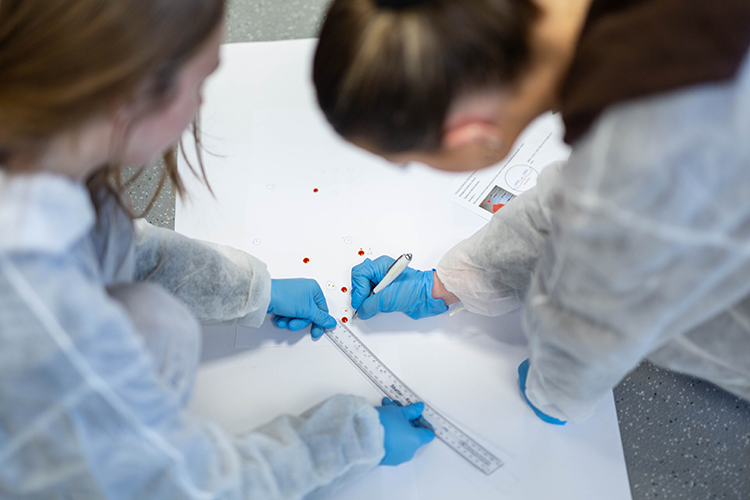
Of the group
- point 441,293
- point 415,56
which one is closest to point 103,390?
point 415,56

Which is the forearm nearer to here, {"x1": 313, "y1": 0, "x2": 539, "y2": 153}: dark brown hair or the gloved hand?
the gloved hand

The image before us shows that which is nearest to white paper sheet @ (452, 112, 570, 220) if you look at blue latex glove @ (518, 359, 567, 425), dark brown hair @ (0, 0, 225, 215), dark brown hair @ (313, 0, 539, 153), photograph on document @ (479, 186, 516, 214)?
photograph on document @ (479, 186, 516, 214)

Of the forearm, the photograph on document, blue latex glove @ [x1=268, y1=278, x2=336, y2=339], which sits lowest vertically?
blue latex glove @ [x1=268, y1=278, x2=336, y2=339]

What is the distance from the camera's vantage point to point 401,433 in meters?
0.73

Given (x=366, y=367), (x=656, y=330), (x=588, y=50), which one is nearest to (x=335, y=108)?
(x=588, y=50)

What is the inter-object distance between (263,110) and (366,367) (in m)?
0.60

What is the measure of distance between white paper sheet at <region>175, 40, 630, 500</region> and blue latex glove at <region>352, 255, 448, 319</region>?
29 mm

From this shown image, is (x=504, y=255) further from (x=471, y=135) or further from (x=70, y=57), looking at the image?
(x=70, y=57)

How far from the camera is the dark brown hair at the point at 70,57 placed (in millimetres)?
386

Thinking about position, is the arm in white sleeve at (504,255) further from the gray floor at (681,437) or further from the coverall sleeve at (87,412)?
the coverall sleeve at (87,412)

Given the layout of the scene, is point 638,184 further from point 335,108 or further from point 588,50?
point 335,108

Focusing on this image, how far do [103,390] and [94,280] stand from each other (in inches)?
4.5

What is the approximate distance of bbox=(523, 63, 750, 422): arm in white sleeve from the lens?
373 mm

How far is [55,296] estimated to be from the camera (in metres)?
0.41
